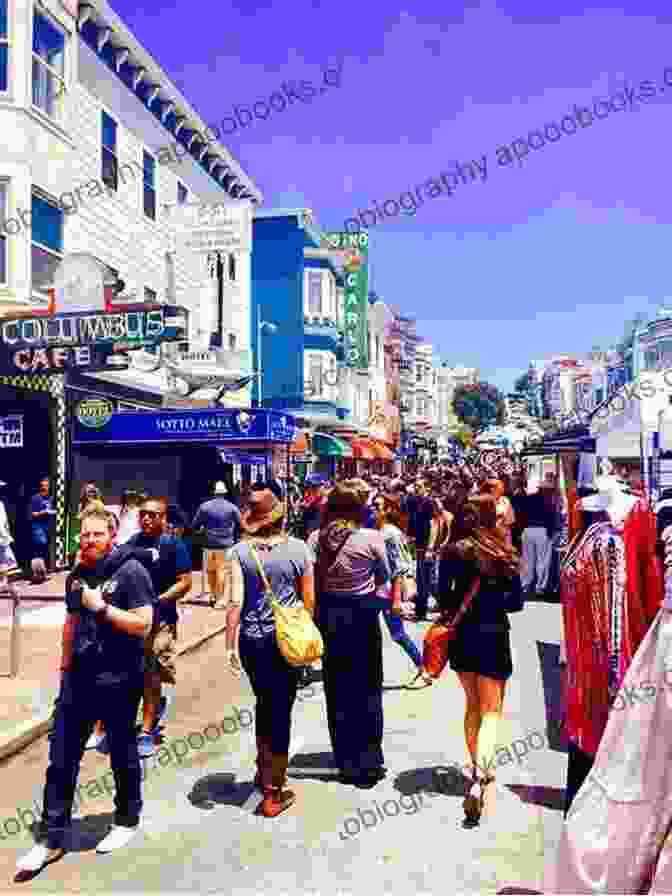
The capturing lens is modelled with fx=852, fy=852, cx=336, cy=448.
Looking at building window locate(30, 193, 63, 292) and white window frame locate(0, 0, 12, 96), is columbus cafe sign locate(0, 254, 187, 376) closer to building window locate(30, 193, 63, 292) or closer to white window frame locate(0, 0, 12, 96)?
building window locate(30, 193, 63, 292)

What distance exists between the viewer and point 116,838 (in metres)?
4.41

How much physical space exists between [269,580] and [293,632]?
326mm

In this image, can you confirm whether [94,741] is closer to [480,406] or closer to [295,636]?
[295,636]

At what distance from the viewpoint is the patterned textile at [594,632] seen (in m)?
3.77

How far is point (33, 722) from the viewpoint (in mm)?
6492

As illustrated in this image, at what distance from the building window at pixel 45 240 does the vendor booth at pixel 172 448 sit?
2.54 meters

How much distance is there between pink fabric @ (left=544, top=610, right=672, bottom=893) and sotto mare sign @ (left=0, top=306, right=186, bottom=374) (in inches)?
425

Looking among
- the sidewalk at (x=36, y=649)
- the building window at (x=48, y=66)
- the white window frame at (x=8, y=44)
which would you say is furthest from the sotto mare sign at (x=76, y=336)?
the building window at (x=48, y=66)

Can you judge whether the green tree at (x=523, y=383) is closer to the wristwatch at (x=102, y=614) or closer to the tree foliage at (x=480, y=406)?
the tree foliage at (x=480, y=406)

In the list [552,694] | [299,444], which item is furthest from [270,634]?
[299,444]

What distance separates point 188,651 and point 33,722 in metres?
3.13

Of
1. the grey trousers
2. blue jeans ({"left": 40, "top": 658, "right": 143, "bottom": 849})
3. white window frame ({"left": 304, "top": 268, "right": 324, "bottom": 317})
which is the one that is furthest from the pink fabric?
white window frame ({"left": 304, "top": 268, "right": 324, "bottom": 317})

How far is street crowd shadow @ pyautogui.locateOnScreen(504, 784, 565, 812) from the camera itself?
16.1 feet

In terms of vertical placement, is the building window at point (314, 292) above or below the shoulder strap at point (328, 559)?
above
